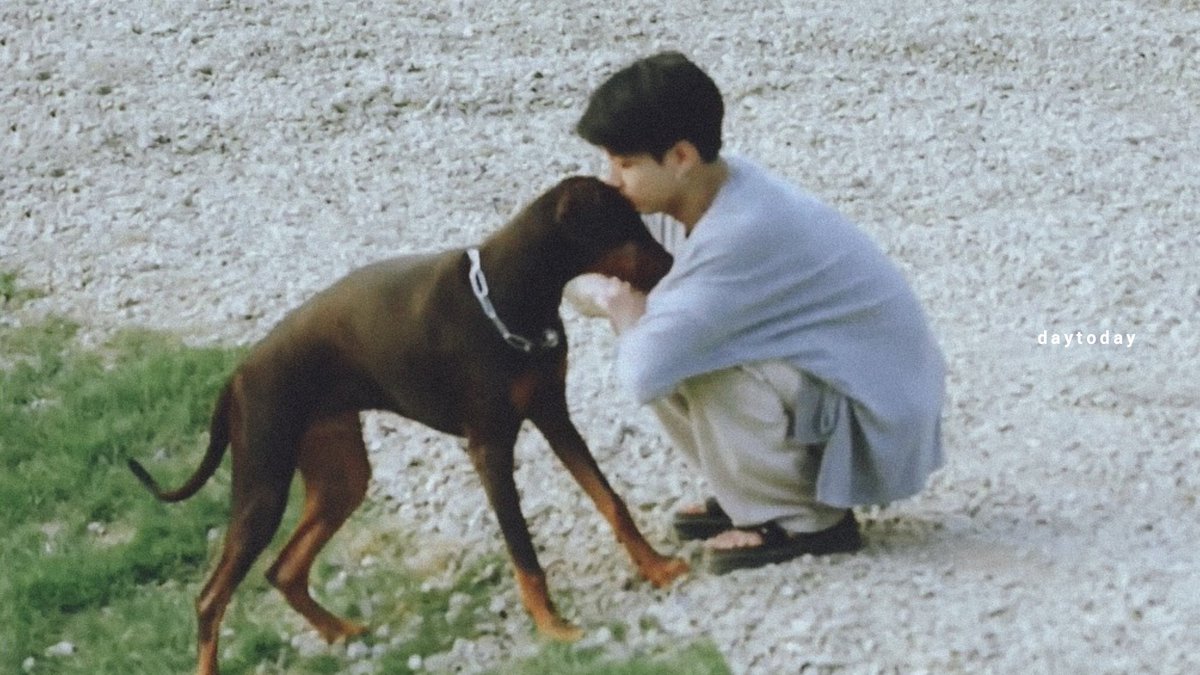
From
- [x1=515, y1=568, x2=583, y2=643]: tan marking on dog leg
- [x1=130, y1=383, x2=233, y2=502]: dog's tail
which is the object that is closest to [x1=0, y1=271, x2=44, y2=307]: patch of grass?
[x1=130, y1=383, x2=233, y2=502]: dog's tail

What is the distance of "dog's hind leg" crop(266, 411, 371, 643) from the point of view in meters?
4.92

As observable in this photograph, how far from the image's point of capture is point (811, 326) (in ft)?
15.0

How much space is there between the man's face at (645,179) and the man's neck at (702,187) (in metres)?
0.04

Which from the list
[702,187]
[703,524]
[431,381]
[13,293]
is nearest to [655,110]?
[702,187]

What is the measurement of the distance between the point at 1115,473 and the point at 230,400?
2.78 meters

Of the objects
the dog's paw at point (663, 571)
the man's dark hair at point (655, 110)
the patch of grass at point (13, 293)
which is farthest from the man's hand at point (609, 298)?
the patch of grass at point (13, 293)

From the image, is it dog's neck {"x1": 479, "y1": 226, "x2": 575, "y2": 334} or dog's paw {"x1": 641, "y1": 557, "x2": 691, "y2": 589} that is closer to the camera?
dog's neck {"x1": 479, "y1": 226, "x2": 575, "y2": 334}

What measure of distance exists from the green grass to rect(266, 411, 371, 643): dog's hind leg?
0.71 ft

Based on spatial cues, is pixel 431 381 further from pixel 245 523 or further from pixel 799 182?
pixel 799 182

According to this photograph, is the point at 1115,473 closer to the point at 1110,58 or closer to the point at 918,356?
the point at 918,356

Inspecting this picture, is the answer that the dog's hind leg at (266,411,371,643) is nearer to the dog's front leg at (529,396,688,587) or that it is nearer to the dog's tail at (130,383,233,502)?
the dog's tail at (130,383,233,502)

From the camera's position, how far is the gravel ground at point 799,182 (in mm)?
4672

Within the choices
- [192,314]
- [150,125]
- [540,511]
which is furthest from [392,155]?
[540,511]

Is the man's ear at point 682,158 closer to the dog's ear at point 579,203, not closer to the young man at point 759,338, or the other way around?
the young man at point 759,338
